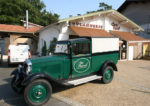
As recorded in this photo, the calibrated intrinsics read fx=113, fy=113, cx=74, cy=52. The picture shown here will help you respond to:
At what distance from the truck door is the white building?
226 inches

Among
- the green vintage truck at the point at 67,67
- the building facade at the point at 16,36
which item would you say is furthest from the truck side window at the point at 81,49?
the building facade at the point at 16,36

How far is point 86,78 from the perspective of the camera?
4.99 meters

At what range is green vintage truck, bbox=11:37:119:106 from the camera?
3.65 m

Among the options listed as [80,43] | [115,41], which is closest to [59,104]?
[80,43]

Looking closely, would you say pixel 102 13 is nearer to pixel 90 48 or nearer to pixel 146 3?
pixel 90 48

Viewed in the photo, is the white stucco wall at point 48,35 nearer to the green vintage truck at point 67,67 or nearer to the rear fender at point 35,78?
the green vintage truck at point 67,67

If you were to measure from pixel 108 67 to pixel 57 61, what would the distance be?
279 cm

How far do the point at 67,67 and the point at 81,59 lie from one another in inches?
28.0

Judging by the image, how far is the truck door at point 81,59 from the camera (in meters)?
4.68

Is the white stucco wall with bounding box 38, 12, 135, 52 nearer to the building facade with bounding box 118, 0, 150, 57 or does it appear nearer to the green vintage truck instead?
the green vintage truck

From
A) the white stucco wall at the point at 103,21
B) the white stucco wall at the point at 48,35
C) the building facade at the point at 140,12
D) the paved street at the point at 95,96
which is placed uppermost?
the building facade at the point at 140,12

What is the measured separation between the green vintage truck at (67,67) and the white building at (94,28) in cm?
547

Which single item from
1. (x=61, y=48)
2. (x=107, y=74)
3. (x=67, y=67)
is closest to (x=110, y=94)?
(x=107, y=74)

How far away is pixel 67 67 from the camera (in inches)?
179
